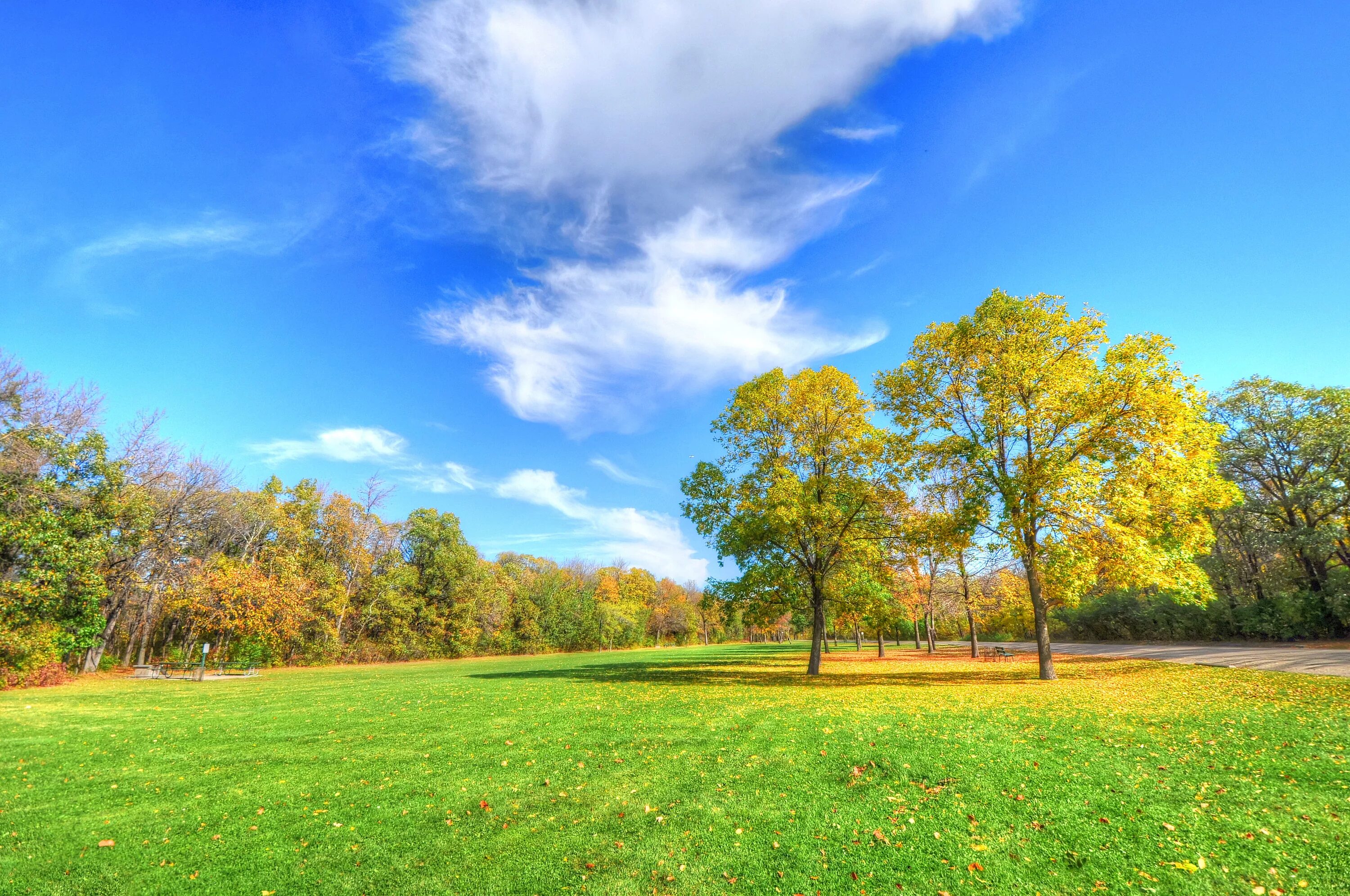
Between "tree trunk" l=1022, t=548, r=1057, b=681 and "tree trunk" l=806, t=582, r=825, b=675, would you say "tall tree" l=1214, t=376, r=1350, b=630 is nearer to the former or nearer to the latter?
"tree trunk" l=1022, t=548, r=1057, b=681

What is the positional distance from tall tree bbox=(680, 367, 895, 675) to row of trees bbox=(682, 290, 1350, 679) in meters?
0.07

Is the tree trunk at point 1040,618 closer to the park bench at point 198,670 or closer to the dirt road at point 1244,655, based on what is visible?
the dirt road at point 1244,655

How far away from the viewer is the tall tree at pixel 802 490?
68.0 feet

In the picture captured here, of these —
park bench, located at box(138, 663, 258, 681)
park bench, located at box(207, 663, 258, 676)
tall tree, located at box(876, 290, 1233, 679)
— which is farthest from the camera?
park bench, located at box(207, 663, 258, 676)

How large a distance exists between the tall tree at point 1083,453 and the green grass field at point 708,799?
13.2 feet

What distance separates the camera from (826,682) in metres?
19.5

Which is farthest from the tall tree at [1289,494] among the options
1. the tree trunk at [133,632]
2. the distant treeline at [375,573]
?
the tree trunk at [133,632]

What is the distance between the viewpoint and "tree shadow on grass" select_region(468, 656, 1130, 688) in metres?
19.1

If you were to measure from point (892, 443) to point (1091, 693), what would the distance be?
9.58 m

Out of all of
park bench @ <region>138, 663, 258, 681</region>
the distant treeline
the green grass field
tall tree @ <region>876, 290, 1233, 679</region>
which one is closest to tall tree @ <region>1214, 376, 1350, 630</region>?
the distant treeline

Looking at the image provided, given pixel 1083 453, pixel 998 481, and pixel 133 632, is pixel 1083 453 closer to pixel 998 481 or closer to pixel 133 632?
pixel 998 481

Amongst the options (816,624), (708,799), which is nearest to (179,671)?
(816,624)

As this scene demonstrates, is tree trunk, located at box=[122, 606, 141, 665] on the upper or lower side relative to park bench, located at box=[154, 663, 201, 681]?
upper

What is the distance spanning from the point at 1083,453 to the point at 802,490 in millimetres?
9128
